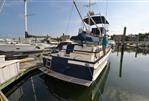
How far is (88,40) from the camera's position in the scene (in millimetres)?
12352

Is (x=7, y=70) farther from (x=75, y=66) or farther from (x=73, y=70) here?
(x=75, y=66)

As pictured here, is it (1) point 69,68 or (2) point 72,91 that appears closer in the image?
(2) point 72,91

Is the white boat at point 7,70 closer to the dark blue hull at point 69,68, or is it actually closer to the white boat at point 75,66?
the white boat at point 75,66

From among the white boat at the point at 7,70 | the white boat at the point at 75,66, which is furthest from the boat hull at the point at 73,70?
the white boat at the point at 7,70

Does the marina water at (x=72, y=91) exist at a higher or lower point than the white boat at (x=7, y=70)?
lower

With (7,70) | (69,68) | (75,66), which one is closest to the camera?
(7,70)

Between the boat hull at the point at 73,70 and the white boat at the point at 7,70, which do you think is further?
the boat hull at the point at 73,70

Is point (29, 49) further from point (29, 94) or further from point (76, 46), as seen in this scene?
point (29, 94)

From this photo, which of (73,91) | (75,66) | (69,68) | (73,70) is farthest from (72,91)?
(75,66)

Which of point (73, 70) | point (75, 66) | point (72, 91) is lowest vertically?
point (72, 91)

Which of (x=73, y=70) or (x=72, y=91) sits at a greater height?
(x=73, y=70)

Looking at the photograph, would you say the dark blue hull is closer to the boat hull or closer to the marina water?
the boat hull

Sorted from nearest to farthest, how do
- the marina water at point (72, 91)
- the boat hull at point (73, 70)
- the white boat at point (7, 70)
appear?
1. the white boat at point (7, 70)
2. the marina water at point (72, 91)
3. the boat hull at point (73, 70)

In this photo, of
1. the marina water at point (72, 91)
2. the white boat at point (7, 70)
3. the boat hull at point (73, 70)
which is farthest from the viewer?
the boat hull at point (73, 70)
